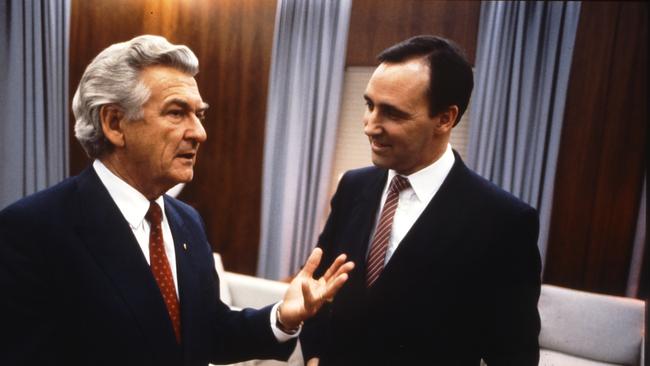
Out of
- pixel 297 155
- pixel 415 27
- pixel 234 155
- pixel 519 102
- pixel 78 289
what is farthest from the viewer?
pixel 234 155

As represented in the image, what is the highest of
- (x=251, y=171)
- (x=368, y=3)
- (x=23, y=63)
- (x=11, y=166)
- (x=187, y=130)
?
(x=368, y=3)

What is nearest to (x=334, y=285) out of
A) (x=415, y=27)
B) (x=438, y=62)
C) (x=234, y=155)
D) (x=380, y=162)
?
(x=380, y=162)

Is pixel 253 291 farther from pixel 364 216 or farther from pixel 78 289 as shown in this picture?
pixel 78 289

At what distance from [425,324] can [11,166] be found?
154 cm

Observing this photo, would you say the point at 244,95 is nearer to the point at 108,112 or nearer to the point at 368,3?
the point at 368,3

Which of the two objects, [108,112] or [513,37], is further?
[513,37]

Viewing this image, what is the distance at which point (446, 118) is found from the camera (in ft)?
3.42

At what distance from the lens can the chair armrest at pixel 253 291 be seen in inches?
101

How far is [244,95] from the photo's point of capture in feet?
10.3

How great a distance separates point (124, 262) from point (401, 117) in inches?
25.9

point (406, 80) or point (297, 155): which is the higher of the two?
point (406, 80)

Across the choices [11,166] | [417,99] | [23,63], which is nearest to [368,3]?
[417,99]

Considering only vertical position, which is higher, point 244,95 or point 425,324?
point 244,95

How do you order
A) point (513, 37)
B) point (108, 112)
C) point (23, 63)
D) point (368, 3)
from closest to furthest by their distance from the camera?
point (108, 112)
point (368, 3)
point (23, 63)
point (513, 37)
